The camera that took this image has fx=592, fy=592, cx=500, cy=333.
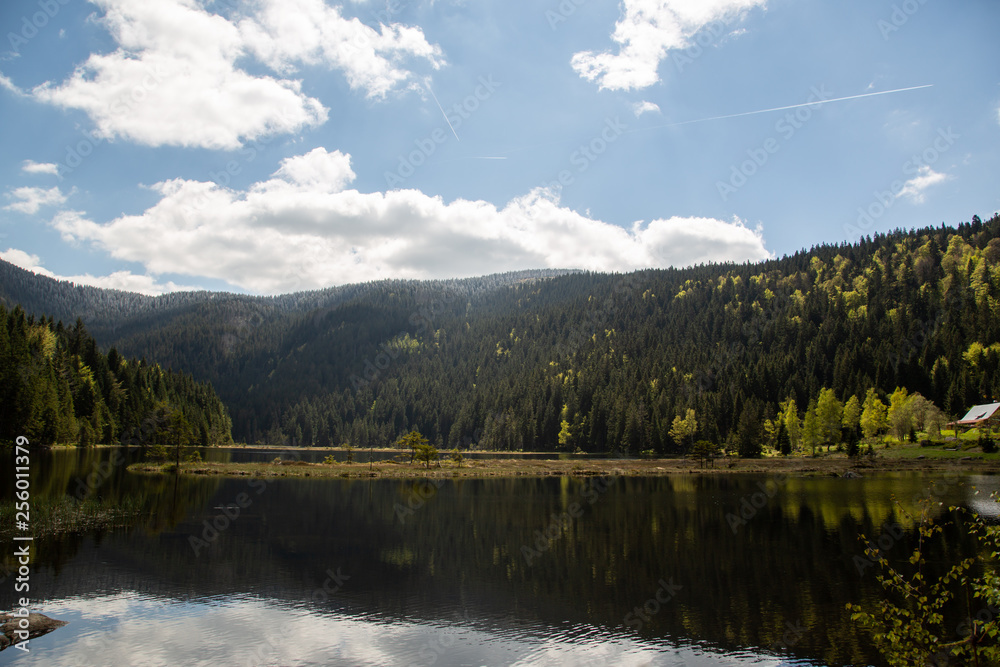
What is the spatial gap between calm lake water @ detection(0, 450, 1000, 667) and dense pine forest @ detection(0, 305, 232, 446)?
39791mm

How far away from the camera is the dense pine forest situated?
253 feet

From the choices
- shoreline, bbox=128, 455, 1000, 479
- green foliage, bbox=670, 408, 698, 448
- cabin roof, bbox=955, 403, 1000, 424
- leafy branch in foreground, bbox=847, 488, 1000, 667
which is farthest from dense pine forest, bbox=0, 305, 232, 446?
cabin roof, bbox=955, 403, 1000, 424

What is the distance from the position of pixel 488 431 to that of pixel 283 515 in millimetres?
132734

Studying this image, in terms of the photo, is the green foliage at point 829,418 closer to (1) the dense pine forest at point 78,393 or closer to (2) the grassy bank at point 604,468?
(2) the grassy bank at point 604,468

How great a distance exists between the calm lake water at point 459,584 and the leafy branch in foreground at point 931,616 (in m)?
1.70

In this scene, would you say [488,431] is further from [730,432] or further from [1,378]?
[1,378]

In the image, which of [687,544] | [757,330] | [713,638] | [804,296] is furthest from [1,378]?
[804,296]

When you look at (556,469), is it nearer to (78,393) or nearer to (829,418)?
(829,418)

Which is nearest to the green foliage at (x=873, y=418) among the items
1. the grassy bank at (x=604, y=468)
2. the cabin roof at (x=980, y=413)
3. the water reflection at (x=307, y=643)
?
the grassy bank at (x=604, y=468)

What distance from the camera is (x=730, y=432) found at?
388 feet

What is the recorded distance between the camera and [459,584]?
24.9m

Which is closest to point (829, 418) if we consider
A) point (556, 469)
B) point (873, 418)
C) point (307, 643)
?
point (873, 418)

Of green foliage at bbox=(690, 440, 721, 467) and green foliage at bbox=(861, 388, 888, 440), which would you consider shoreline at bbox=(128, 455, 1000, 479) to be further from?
green foliage at bbox=(861, 388, 888, 440)

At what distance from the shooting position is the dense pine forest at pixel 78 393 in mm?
77000
